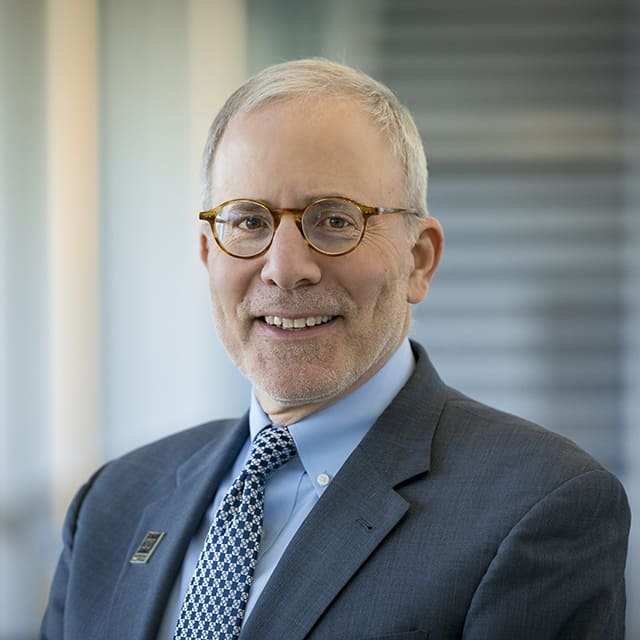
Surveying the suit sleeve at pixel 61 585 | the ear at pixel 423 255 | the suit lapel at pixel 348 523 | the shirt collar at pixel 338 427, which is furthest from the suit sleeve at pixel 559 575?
the suit sleeve at pixel 61 585

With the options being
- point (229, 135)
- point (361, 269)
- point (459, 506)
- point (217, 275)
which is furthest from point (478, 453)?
point (229, 135)

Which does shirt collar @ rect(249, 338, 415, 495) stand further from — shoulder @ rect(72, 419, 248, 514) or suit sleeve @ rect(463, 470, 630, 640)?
suit sleeve @ rect(463, 470, 630, 640)

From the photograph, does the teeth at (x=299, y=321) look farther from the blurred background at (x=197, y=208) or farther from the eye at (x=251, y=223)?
the blurred background at (x=197, y=208)

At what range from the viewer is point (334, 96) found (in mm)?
1520

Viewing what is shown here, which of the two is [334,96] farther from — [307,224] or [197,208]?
[197,208]

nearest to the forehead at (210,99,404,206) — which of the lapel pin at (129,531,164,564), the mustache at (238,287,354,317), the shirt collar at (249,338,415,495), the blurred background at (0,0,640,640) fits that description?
the mustache at (238,287,354,317)

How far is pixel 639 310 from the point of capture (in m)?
3.13

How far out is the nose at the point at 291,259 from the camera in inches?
57.4

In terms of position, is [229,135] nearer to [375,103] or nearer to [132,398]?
[375,103]

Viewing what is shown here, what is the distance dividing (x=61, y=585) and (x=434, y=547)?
780mm

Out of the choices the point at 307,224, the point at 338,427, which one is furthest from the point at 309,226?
the point at 338,427

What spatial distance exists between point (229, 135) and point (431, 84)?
1.71m

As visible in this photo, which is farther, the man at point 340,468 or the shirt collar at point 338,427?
the shirt collar at point 338,427

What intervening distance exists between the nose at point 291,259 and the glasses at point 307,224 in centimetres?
1
